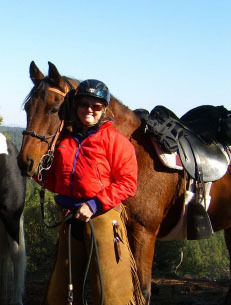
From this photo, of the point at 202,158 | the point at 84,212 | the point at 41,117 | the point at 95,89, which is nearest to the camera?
the point at 84,212

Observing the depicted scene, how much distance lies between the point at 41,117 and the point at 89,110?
0.45 meters

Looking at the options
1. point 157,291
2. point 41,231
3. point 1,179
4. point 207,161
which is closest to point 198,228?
point 207,161

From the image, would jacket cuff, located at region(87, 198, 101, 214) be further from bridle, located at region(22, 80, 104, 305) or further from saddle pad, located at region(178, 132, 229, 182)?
saddle pad, located at region(178, 132, 229, 182)

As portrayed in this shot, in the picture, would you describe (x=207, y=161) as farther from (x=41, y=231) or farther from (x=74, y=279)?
(x=41, y=231)

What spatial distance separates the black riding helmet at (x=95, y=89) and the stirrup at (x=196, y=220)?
131 cm

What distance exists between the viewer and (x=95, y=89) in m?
2.48

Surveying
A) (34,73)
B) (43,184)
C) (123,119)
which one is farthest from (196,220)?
(34,73)

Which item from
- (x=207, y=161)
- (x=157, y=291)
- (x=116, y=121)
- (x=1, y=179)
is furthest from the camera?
(x=157, y=291)

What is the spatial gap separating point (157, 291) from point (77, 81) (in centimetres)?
326

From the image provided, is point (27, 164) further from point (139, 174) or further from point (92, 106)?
point (139, 174)

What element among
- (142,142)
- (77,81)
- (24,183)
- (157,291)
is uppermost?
(77,81)

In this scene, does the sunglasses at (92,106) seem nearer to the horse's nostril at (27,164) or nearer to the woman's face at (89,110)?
the woman's face at (89,110)

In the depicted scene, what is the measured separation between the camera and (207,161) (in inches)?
141

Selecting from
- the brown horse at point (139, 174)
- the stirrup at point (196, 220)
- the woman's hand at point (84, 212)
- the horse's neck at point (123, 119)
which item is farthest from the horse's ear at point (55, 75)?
the stirrup at point (196, 220)
